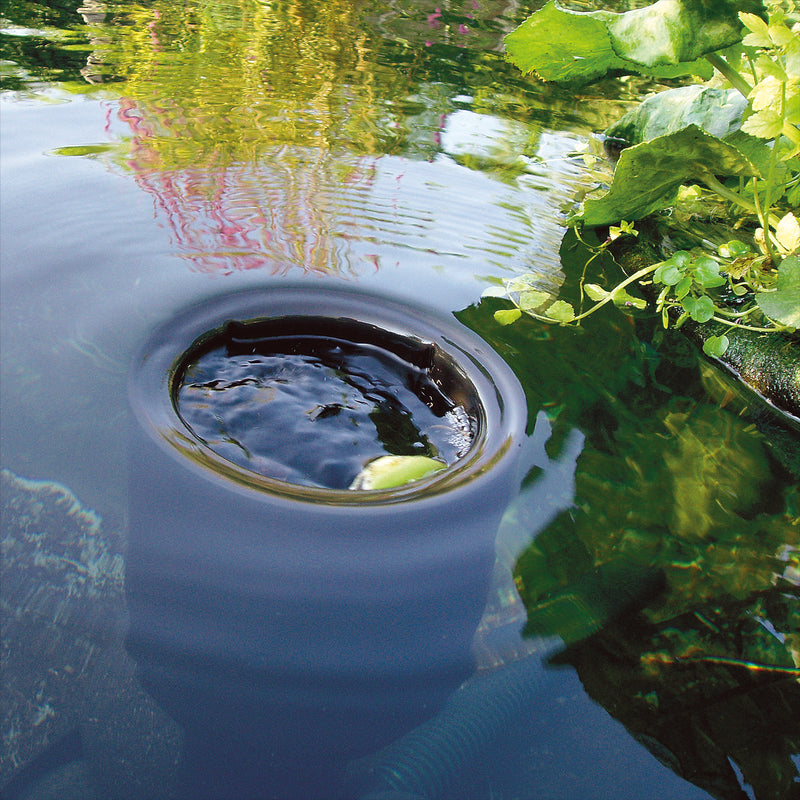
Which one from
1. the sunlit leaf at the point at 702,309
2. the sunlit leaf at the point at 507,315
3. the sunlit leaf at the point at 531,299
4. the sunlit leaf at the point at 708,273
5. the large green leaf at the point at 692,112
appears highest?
the large green leaf at the point at 692,112

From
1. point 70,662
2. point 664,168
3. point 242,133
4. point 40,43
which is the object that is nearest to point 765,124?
point 664,168

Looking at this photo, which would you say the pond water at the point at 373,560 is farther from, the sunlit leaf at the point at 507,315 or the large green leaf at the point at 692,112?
the large green leaf at the point at 692,112

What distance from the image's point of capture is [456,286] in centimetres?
187

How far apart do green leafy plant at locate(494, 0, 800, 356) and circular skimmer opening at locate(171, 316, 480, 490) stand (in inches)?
10.8

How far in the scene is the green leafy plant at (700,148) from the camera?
148 cm

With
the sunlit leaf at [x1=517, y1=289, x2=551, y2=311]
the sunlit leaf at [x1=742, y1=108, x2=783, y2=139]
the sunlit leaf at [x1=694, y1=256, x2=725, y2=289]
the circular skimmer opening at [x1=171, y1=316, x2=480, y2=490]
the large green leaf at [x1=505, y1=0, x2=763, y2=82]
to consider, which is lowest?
the circular skimmer opening at [x1=171, y1=316, x2=480, y2=490]

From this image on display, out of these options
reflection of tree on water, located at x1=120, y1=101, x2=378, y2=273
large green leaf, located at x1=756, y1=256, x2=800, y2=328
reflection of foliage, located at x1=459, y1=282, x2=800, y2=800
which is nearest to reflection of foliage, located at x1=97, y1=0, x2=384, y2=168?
reflection of tree on water, located at x1=120, y1=101, x2=378, y2=273

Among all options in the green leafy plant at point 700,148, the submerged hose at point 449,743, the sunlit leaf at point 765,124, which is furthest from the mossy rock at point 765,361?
the submerged hose at point 449,743

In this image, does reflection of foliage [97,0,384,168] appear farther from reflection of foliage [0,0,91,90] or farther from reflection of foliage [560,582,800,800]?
reflection of foliage [560,582,800,800]

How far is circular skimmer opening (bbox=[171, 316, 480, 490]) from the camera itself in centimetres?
133

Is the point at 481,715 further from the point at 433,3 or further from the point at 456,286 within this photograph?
the point at 433,3

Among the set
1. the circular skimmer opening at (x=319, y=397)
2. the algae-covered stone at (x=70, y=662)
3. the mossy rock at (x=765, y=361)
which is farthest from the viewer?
the mossy rock at (x=765, y=361)

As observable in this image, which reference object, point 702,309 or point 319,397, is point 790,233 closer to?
point 702,309

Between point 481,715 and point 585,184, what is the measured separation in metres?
2.16
